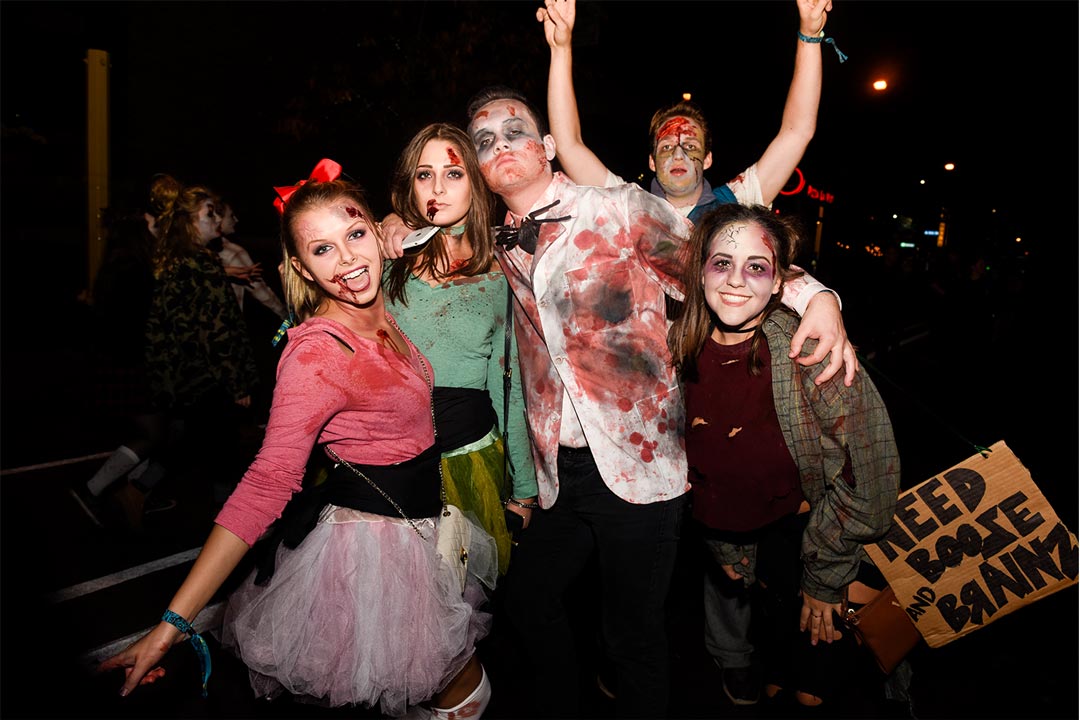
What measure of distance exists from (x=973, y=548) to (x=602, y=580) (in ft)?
4.22

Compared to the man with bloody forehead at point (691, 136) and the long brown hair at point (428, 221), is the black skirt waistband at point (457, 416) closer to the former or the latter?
the long brown hair at point (428, 221)

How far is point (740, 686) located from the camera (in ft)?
10.1

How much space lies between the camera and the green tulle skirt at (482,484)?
7.86ft

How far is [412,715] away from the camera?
231cm

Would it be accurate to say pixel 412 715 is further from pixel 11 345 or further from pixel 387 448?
pixel 11 345

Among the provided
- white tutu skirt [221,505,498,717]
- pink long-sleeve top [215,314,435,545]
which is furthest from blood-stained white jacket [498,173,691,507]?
white tutu skirt [221,505,498,717]

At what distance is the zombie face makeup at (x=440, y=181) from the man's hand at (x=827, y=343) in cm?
120

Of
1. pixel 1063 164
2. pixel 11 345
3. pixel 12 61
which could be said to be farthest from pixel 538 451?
pixel 12 61

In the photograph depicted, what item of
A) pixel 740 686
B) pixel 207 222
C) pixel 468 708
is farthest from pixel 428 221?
pixel 207 222

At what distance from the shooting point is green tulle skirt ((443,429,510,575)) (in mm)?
2396

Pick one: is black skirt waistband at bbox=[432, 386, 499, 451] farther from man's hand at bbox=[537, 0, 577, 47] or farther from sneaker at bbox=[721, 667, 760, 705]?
sneaker at bbox=[721, 667, 760, 705]

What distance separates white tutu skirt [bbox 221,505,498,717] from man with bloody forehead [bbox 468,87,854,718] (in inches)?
18.8

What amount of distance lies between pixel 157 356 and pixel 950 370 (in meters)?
11.0

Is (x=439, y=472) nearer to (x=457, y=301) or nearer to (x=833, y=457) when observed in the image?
(x=457, y=301)
